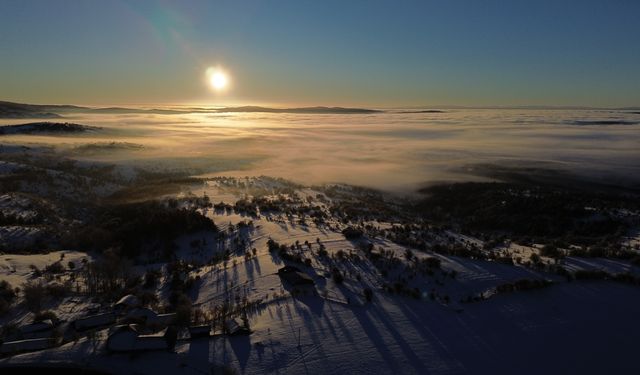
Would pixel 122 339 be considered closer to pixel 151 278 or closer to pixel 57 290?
pixel 57 290

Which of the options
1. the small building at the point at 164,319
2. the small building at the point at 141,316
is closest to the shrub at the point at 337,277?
the small building at the point at 164,319

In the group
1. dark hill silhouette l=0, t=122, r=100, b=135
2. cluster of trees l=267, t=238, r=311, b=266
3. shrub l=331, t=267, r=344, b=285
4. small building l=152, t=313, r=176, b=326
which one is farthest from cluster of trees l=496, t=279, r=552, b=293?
dark hill silhouette l=0, t=122, r=100, b=135

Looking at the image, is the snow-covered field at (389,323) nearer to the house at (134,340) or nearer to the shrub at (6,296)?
the house at (134,340)

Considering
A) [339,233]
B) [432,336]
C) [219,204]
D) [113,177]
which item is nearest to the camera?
[432,336]

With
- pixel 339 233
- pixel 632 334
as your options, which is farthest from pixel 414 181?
pixel 632 334

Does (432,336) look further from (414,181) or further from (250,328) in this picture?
(414,181)

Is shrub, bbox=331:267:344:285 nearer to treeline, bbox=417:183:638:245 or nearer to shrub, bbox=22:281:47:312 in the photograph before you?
shrub, bbox=22:281:47:312

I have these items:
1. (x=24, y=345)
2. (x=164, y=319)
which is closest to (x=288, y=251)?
(x=164, y=319)
